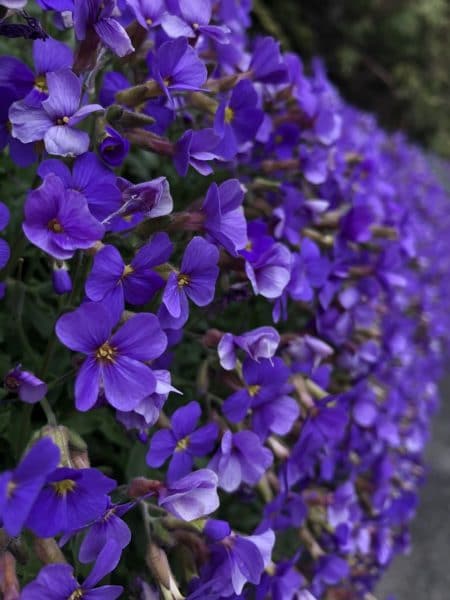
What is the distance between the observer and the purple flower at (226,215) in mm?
814

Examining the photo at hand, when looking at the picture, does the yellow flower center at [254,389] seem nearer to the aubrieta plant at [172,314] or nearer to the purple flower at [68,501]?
the aubrieta plant at [172,314]

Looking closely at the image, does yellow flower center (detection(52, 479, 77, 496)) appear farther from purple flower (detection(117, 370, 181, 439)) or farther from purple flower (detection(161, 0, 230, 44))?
purple flower (detection(161, 0, 230, 44))

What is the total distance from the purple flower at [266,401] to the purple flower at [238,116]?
0.30 metres

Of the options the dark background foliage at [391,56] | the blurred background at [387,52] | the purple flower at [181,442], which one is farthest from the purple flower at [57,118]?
the dark background foliage at [391,56]

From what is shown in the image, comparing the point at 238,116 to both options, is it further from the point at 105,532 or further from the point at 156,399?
the point at 105,532

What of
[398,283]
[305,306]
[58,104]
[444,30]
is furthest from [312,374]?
[444,30]

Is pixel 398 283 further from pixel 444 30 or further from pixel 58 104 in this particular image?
pixel 444 30

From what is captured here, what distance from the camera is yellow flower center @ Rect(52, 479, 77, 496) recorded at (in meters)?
0.66

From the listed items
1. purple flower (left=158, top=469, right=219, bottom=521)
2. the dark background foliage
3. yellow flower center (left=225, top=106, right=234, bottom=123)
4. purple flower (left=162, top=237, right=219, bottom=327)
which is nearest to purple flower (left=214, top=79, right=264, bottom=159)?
yellow flower center (left=225, top=106, right=234, bottom=123)

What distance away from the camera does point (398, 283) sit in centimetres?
142

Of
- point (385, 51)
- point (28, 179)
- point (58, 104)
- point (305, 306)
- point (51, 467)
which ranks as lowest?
point (385, 51)

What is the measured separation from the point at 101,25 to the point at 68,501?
0.49 metres

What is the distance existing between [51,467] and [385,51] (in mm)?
7792

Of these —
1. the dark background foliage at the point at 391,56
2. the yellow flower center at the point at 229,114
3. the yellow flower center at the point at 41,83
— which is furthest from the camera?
the dark background foliage at the point at 391,56
